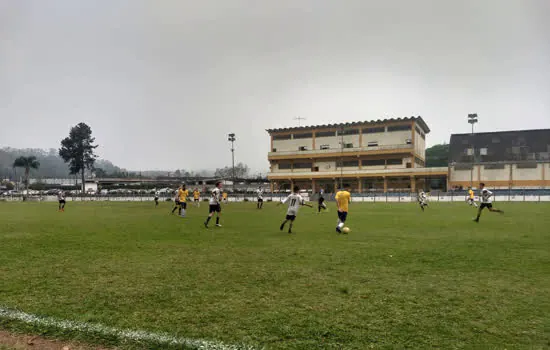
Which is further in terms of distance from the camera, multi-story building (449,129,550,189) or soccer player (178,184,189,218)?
multi-story building (449,129,550,189)

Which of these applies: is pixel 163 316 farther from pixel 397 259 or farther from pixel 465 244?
pixel 465 244

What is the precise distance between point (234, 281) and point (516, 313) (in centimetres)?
432

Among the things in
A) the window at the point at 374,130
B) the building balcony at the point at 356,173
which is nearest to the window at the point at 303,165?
the building balcony at the point at 356,173

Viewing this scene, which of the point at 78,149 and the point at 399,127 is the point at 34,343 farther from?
the point at 78,149

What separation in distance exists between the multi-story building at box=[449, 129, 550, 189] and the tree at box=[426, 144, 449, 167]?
58.2ft

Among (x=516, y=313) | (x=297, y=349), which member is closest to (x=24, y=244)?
(x=297, y=349)

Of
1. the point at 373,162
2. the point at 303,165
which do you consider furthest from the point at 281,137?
the point at 373,162

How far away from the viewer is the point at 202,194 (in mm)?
55875

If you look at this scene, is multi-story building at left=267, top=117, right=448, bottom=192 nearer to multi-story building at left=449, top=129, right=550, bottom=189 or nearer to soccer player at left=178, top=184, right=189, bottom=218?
multi-story building at left=449, top=129, right=550, bottom=189

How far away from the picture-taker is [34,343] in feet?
13.4

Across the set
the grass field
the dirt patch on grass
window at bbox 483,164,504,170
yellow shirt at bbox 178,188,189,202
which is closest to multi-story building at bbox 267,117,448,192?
window at bbox 483,164,504,170

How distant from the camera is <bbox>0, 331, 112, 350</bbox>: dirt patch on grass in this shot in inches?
157

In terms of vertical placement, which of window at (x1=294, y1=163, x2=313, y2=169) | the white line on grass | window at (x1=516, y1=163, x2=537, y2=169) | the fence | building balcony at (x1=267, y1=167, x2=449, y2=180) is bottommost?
the fence

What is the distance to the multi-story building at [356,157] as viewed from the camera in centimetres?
6750
